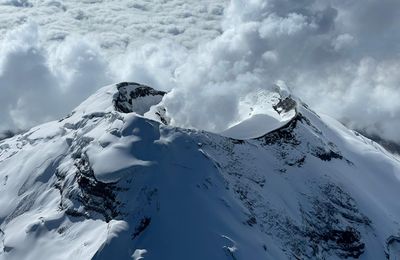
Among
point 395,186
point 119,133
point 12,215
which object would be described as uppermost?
point 119,133

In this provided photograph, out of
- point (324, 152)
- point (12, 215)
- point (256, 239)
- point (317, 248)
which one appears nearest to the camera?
point (256, 239)

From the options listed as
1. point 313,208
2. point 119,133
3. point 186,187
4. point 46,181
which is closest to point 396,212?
point 313,208

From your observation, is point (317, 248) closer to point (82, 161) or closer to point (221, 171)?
point (221, 171)

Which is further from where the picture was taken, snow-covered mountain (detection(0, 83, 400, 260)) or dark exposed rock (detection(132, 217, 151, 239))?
snow-covered mountain (detection(0, 83, 400, 260))

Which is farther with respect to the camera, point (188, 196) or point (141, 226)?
point (188, 196)

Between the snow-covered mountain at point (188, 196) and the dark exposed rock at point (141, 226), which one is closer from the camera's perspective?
the dark exposed rock at point (141, 226)

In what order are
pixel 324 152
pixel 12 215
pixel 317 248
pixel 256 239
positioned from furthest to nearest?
pixel 324 152 → pixel 12 215 → pixel 317 248 → pixel 256 239

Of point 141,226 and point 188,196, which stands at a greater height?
point 188,196

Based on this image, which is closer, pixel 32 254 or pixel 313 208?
pixel 32 254
